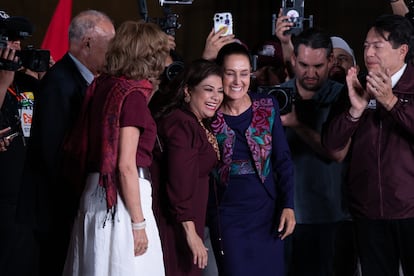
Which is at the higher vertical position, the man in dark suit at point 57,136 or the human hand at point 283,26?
the human hand at point 283,26

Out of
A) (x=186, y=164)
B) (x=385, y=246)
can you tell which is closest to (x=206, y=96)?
(x=186, y=164)

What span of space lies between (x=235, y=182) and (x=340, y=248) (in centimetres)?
88

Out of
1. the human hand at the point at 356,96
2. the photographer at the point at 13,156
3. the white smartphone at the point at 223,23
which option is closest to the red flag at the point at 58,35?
the photographer at the point at 13,156

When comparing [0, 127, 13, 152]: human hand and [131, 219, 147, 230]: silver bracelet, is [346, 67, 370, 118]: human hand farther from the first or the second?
[0, 127, 13, 152]: human hand

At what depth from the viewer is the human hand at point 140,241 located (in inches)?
111

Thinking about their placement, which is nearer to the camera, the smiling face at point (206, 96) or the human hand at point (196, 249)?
the human hand at point (196, 249)

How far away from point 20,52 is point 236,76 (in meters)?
0.88

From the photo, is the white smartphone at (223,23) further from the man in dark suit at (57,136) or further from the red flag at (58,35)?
the red flag at (58,35)

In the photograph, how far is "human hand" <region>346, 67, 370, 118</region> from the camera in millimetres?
3248

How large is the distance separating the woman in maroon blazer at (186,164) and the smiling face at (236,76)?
11 cm

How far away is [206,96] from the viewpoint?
329cm

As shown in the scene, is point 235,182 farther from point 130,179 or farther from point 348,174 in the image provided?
point 130,179

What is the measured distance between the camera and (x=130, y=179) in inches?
109

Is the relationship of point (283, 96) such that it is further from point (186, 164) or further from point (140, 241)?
point (140, 241)
